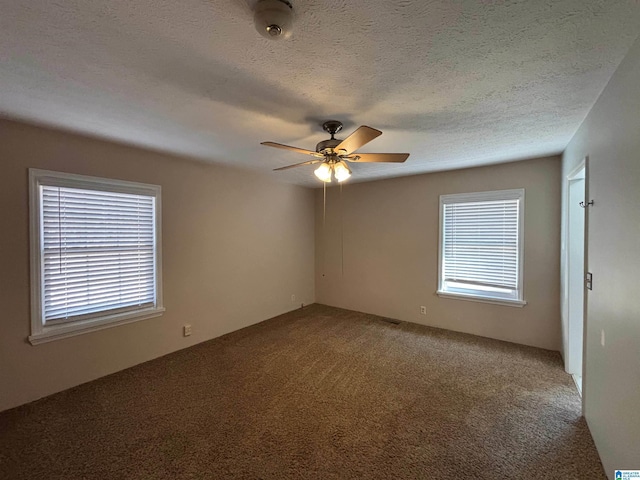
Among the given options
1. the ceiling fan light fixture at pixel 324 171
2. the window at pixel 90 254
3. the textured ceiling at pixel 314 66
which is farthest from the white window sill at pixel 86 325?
the ceiling fan light fixture at pixel 324 171

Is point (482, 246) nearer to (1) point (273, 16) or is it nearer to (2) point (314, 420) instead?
(2) point (314, 420)

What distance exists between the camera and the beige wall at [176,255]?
7.45 feet

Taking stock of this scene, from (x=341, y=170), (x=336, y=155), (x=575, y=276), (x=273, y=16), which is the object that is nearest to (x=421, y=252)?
(x=575, y=276)

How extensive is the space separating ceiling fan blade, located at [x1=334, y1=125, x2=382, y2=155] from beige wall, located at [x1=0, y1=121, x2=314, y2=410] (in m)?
2.32

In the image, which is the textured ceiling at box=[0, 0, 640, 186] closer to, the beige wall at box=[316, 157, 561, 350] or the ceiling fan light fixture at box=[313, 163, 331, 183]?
the ceiling fan light fixture at box=[313, 163, 331, 183]

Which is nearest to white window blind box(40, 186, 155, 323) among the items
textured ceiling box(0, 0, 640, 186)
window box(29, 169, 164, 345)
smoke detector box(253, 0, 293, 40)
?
window box(29, 169, 164, 345)

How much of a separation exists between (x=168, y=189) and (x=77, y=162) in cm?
85

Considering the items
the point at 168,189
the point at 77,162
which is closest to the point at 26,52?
the point at 77,162

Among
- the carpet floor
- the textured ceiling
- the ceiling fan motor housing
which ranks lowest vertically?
the carpet floor

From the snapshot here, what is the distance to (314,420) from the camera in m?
2.14

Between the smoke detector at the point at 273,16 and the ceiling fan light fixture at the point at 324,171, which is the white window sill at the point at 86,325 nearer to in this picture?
the ceiling fan light fixture at the point at 324,171

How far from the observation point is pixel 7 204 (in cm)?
222

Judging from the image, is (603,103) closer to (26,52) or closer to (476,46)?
(476,46)

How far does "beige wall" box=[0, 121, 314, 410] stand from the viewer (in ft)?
7.45
